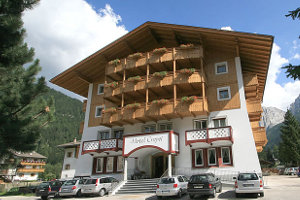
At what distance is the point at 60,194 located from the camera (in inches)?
768

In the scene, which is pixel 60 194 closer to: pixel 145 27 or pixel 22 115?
pixel 22 115

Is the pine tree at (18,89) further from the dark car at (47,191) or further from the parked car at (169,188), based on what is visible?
the parked car at (169,188)

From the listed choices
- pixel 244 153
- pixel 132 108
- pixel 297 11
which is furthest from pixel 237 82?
pixel 297 11

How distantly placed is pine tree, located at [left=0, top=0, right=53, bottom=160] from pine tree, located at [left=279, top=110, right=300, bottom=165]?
5642 centimetres

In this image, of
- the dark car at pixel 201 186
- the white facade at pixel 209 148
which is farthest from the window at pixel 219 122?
the dark car at pixel 201 186

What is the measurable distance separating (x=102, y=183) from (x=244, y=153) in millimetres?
12135

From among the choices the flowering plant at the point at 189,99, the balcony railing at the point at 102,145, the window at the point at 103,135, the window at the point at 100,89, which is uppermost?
the window at the point at 100,89

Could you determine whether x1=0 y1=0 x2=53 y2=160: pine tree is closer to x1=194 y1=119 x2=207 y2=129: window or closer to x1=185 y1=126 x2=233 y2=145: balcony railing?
x1=185 y1=126 x2=233 y2=145: balcony railing

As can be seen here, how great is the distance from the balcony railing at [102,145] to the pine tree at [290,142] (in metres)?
46.1

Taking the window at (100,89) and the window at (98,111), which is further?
the window at (100,89)

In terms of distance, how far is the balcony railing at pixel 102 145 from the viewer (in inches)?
987

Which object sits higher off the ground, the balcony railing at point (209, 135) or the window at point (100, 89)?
the window at point (100, 89)

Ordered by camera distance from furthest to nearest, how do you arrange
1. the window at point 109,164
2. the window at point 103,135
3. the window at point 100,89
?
the window at point 100,89 → the window at point 103,135 → the window at point 109,164

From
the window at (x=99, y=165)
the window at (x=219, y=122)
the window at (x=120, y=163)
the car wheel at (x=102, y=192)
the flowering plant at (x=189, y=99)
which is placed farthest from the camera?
the window at (x=99, y=165)
